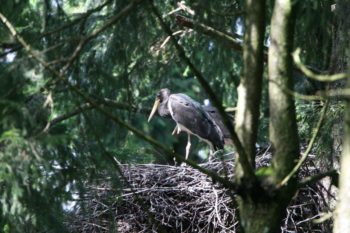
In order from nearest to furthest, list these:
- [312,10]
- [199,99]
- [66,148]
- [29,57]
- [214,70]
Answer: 1. [29,57]
2. [66,148]
3. [312,10]
4. [214,70]
5. [199,99]

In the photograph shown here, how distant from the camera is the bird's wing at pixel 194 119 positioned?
354 inches

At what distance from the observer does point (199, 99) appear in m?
15.2

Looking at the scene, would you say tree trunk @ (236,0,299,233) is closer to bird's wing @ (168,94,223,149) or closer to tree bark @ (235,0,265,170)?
tree bark @ (235,0,265,170)

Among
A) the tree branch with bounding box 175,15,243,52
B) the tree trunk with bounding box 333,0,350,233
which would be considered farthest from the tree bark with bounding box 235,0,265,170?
the tree trunk with bounding box 333,0,350,233

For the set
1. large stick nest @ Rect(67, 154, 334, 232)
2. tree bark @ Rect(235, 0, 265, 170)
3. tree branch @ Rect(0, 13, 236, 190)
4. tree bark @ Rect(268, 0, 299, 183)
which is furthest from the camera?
large stick nest @ Rect(67, 154, 334, 232)

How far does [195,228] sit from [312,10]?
1921 millimetres

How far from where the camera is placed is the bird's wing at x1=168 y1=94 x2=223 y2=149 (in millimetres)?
8992

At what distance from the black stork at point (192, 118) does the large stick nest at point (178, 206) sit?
2270 mm

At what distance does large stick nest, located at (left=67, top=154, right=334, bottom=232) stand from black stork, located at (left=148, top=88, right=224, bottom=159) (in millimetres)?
2270

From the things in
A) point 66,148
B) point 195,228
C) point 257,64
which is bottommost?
point 195,228

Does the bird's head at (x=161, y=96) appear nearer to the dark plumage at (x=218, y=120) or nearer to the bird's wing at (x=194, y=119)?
the bird's wing at (x=194, y=119)

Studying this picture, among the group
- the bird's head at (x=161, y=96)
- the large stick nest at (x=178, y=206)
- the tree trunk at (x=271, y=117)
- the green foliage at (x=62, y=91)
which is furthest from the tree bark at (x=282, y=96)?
the bird's head at (x=161, y=96)

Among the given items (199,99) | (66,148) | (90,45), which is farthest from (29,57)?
(199,99)

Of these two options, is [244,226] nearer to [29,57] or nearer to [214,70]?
[29,57]
